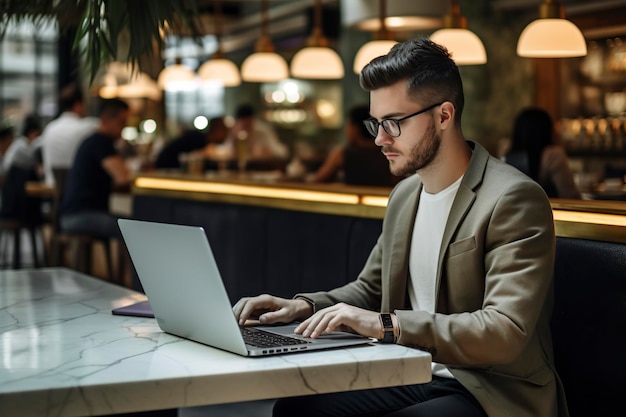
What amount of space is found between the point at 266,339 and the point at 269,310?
32 centimetres

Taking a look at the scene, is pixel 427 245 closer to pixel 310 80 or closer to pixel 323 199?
pixel 323 199

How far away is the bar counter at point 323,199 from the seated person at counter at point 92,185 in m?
1.16

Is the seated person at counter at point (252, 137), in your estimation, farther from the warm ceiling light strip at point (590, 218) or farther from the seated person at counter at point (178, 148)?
the warm ceiling light strip at point (590, 218)

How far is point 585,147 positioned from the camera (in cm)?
987

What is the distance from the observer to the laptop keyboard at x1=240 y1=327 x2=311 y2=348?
190 centimetres

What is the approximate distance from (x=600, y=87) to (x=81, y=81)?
Answer: 10133mm

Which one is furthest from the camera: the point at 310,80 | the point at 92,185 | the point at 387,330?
the point at 310,80

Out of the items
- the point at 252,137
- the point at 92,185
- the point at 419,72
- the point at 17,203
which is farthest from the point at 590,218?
the point at 252,137

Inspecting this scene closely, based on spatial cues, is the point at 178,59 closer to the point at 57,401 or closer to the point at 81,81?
the point at 81,81

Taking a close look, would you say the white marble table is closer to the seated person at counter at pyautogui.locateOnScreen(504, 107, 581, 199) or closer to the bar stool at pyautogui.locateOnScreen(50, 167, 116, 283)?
the seated person at counter at pyautogui.locateOnScreen(504, 107, 581, 199)

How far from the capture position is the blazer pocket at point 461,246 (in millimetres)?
2252

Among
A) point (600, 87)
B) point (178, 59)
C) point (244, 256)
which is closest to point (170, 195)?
point (244, 256)

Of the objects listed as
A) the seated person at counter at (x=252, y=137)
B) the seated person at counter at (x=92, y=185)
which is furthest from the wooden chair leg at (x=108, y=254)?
the seated person at counter at (x=252, y=137)

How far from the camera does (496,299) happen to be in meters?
2.09
